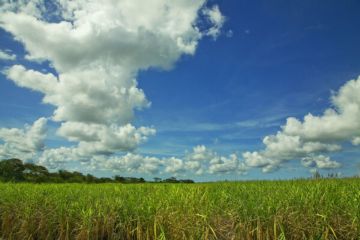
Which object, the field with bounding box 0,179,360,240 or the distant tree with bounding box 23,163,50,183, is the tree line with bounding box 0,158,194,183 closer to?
the distant tree with bounding box 23,163,50,183

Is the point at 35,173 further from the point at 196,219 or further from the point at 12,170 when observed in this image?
the point at 196,219

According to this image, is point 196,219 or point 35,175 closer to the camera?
point 196,219

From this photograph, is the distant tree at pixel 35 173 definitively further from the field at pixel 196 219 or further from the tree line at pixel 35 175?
the field at pixel 196 219

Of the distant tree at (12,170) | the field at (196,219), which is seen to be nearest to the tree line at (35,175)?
the distant tree at (12,170)

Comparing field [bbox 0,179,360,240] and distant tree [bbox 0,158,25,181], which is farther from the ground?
distant tree [bbox 0,158,25,181]

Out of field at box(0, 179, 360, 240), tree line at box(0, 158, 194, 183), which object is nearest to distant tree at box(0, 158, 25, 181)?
tree line at box(0, 158, 194, 183)

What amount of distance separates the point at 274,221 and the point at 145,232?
263cm

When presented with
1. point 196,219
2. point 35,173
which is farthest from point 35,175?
point 196,219

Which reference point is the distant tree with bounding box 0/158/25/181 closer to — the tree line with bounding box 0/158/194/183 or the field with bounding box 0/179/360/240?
the tree line with bounding box 0/158/194/183

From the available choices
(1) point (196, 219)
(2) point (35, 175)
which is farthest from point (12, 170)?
(1) point (196, 219)

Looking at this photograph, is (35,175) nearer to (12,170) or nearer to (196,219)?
(12,170)

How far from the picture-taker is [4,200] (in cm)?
1086

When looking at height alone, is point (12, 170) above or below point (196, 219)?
above

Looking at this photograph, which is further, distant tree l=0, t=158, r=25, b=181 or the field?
distant tree l=0, t=158, r=25, b=181
